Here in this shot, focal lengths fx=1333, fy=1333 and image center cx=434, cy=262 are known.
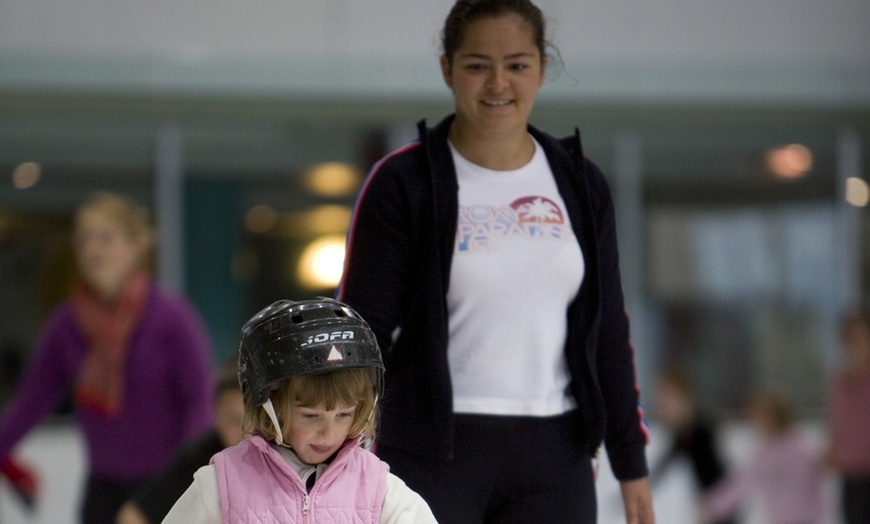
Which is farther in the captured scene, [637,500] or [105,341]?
[105,341]

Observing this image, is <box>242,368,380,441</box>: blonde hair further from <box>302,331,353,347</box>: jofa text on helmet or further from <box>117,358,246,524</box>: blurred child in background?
<box>117,358,246,524</box>: blurred child in background

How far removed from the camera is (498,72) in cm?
249

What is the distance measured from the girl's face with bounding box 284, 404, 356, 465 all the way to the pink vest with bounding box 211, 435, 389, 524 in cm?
3

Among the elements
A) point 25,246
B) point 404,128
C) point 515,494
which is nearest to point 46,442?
point 25,246

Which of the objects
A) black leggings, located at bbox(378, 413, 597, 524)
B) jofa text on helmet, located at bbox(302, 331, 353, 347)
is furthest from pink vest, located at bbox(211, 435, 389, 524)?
black leggings, located at bbox(378, 413, 597, 524)

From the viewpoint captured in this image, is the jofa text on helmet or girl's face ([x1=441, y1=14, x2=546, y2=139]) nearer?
the jofa text on helmet

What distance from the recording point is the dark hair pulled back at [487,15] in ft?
8.23

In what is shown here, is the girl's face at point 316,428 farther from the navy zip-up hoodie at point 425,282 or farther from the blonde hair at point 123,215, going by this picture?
the blonde hair at point 123,215

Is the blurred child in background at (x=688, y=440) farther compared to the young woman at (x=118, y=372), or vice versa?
the blurred child in background at (x=688, y=440)

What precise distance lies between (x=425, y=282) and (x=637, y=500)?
65 centimetres

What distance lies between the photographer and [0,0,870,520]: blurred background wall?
26.1 feet

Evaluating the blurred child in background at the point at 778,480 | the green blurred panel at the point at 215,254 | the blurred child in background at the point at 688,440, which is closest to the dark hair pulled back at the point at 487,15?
the blurred child in background at the point at 688,440

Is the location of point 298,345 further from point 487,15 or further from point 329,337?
point 487,15

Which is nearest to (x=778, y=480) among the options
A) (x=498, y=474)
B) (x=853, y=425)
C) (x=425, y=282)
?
(x=853, y=425)
